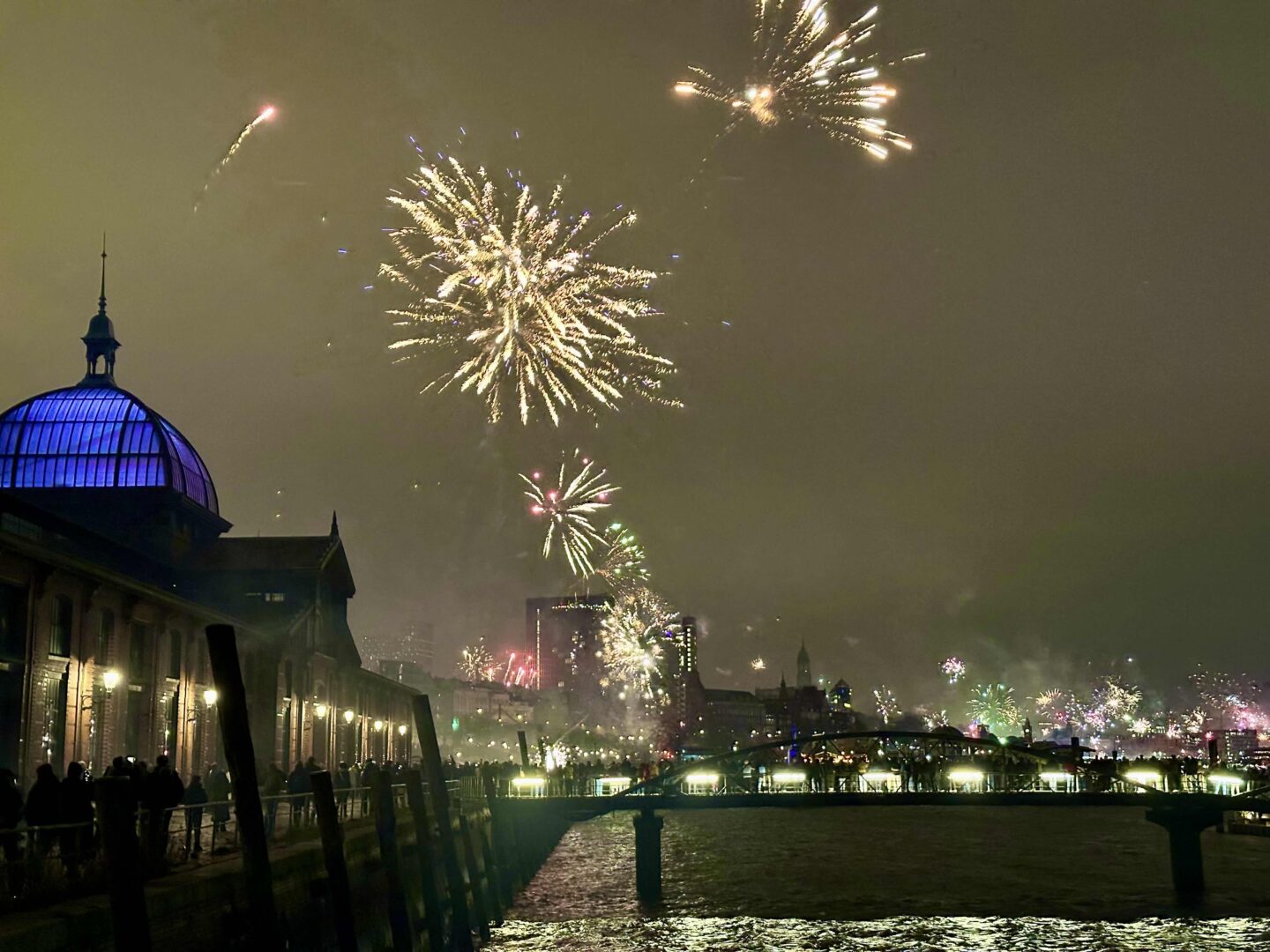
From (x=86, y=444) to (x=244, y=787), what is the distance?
48.0 m

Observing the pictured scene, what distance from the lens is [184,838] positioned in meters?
19.4

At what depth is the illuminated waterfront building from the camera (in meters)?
32.9

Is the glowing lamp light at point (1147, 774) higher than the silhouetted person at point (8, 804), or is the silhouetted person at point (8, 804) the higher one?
the silhouetted person at point (8, 804)

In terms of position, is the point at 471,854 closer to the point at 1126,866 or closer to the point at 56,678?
the point at 56,678

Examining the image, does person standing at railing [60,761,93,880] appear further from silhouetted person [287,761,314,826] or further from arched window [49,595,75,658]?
arched window [49,595,75,658]

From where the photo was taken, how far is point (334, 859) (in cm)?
2008

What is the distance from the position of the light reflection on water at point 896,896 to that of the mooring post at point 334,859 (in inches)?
606

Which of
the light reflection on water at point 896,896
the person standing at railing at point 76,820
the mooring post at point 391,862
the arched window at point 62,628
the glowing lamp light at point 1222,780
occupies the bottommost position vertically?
the light reflection on water at point 896,896

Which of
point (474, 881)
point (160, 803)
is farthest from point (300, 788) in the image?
point (160, 803)

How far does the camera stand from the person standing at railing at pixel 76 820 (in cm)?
1578

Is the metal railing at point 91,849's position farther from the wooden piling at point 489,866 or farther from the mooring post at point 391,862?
the wooden piling at point 489,866

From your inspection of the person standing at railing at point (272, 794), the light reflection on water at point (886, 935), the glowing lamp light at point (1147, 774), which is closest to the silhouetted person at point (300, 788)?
the person standing at railing at point (272, 794)

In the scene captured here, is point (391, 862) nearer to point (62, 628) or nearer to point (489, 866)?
point (62, 628)

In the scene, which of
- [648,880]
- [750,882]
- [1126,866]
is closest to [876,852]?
[1126,866]
